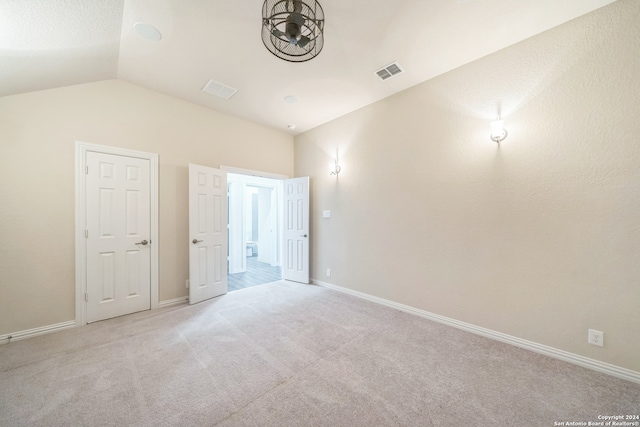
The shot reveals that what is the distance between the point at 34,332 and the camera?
2.44m

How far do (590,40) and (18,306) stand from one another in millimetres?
6056

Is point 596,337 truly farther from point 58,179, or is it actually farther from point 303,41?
point 58,179

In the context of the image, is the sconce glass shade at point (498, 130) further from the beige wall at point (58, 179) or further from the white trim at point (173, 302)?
the white trim at point (173, 302)

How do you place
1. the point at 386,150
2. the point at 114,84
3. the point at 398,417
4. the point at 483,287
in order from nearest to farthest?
the point at 398,417, the point at 483,287, the point at 114,84, the point at 386,150

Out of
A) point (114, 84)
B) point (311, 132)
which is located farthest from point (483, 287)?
point (114, 84)

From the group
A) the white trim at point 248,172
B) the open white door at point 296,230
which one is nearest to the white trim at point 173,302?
the open white door at point 296,230

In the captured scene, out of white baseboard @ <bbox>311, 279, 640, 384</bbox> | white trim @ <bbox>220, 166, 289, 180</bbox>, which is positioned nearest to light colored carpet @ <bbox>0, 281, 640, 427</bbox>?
white baseboard @ <bbox>311, 279, 640, 384</bbox>

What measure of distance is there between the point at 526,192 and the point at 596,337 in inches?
53.1

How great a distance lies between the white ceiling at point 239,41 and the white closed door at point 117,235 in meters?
1.04

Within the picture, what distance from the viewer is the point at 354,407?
156cm

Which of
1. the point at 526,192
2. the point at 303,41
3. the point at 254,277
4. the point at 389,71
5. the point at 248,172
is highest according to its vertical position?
the point at 389,71

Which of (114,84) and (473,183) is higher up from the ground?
(114,84)

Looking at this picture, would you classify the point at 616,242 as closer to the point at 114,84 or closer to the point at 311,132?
the point at 311,132

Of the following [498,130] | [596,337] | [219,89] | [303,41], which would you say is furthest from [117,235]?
[596,337]
